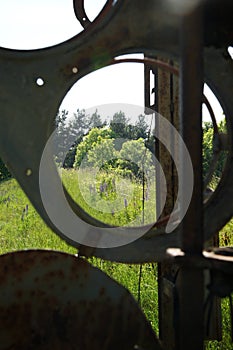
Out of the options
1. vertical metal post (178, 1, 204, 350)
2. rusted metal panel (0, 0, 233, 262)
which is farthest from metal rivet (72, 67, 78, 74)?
vertical metal post (178, 1, 204, 350)

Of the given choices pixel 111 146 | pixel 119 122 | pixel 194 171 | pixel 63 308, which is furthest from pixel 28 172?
pixel 119 122

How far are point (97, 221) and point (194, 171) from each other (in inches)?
21.1

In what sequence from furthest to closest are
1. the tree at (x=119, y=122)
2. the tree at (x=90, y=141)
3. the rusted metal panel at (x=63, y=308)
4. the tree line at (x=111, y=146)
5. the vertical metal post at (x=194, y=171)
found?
1. the tree at (x=119, y=122)
2. the tree at (x=90, y=141)
3. the tree line at (x=111, y=146)
4. the rusted metal panel at (x=63, y=308)
5. the vertical metal post at (x=194, y=171)

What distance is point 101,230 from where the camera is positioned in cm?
161

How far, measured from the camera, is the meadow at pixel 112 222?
3.23 m

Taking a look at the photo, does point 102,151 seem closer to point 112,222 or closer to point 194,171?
point 112,222

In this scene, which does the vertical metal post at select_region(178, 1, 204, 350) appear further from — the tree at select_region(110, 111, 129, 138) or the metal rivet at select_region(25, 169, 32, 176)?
the tree at select_region(110, 111, 129, 138)

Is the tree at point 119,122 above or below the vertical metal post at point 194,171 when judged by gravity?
above

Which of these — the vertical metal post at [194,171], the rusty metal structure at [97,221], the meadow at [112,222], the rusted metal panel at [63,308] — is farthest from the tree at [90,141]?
the vertical metal post at [194,171]

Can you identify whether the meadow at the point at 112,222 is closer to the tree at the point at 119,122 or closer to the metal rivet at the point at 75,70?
the metal rivet at the point at 75,70

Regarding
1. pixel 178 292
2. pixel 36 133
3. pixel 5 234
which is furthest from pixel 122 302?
pixel 5 234

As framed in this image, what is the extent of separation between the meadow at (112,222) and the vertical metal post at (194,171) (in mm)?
1197

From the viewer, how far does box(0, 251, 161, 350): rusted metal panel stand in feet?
4.32

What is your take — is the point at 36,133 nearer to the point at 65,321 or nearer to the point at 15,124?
the point at 15,124
